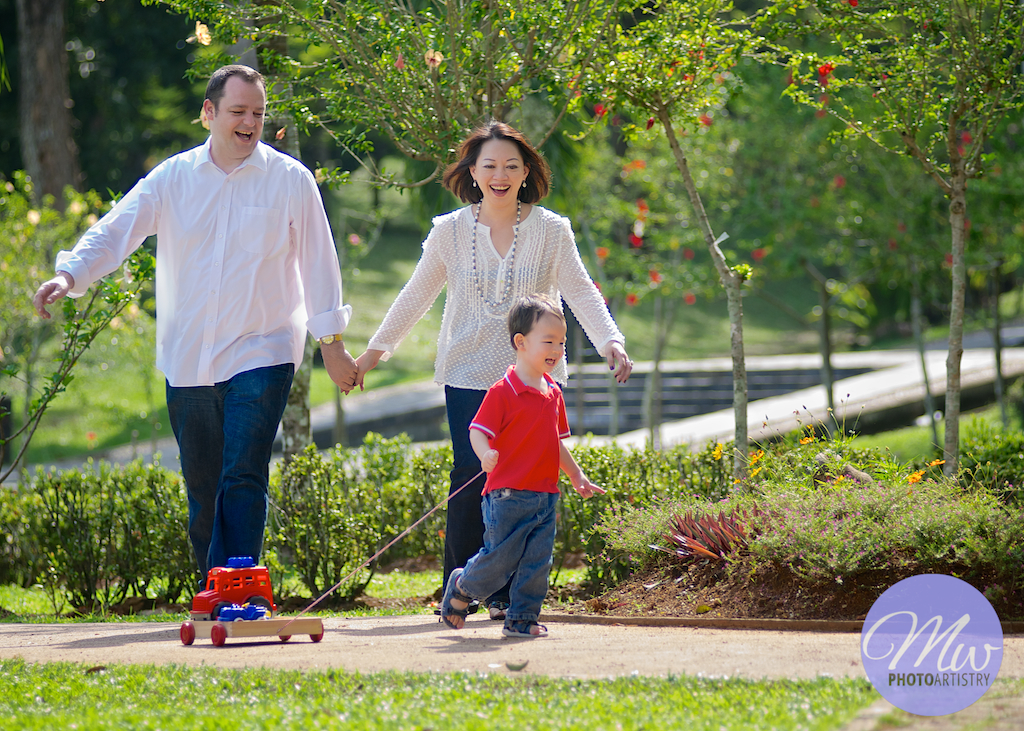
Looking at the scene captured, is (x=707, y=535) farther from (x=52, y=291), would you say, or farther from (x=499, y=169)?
(x=52, y=291)

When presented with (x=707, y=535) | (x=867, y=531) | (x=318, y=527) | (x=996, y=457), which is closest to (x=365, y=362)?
(x=318, y=527)

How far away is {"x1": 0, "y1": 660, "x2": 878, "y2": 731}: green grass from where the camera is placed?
2.36 meters

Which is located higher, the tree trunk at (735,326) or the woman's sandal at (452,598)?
the tree trunk at (735,326)

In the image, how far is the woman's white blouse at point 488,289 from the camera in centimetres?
408

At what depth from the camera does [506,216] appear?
4145 millimetres

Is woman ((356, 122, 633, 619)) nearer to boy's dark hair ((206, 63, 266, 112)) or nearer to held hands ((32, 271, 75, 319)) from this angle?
boy's dark hair ((206, 63, 266, 112))

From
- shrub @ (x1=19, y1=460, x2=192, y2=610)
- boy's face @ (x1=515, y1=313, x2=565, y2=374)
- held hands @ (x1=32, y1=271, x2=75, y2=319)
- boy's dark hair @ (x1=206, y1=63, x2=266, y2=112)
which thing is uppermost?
boy's dark hair @ (x1=206, y1=63, x2=266, y2=112)

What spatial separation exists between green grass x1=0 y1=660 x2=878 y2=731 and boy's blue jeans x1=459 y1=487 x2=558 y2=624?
0.66 meters

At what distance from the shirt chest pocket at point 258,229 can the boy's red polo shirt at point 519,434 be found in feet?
3.44

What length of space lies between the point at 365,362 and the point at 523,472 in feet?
2.86

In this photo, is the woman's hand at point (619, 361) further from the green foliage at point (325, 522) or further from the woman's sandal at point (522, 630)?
the green foliage at point (325, 522)

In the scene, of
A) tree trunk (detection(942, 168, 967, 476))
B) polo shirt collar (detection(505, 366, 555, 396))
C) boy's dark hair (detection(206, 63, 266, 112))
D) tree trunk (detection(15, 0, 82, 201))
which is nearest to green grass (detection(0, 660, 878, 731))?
polo shirt collar (detection(505, 366, 555, 396))

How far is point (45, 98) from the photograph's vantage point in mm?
13789

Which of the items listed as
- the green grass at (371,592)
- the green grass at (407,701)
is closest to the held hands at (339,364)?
the green grass at (407,701)
